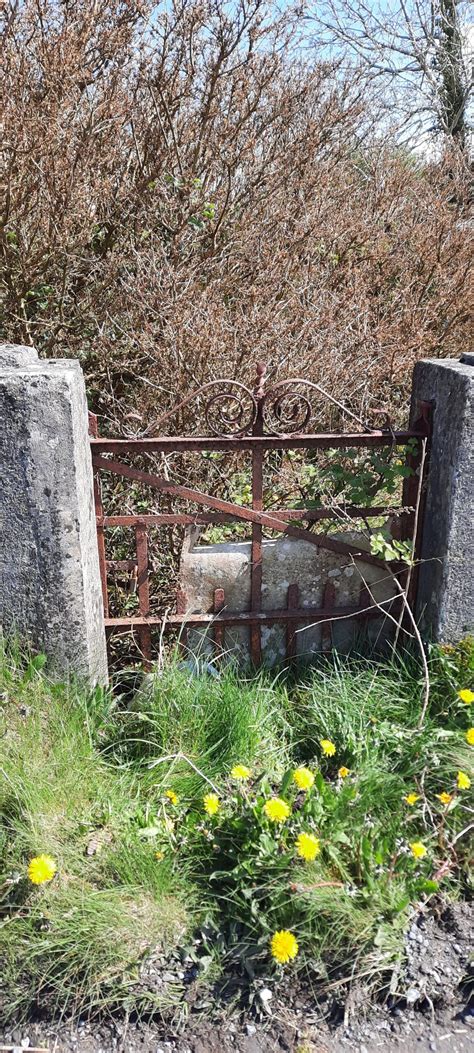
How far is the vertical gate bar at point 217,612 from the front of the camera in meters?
2.98

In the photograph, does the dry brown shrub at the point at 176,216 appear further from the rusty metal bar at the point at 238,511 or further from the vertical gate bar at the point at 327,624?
the vertical gate bar at the point at 327,624

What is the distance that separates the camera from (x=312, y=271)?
5043 millimetres

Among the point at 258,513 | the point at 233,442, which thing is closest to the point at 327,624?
the point at 258,513

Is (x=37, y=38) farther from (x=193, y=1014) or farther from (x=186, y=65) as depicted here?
(x=193, y=1014)

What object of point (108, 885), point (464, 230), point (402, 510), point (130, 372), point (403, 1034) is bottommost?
point (403, 1034)

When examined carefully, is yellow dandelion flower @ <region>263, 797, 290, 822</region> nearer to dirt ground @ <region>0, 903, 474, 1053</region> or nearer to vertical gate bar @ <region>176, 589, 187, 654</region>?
dirt ground @ <region>0, 903, 474, 1053</region>

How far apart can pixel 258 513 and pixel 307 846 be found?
130 centimetres

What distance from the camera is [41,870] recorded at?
1941 millimetres

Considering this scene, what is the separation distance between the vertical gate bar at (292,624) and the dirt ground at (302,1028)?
133cm

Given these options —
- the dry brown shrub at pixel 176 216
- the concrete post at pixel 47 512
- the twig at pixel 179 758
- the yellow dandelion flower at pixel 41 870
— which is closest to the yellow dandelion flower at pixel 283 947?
the twig at pixel 179 758

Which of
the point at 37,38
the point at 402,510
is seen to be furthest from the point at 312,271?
the point at 402,510

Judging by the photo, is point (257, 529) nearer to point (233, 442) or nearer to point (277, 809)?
point (233, 442)

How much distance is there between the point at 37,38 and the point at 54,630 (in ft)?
10.3

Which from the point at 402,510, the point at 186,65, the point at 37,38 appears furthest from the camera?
the point at 186,65
